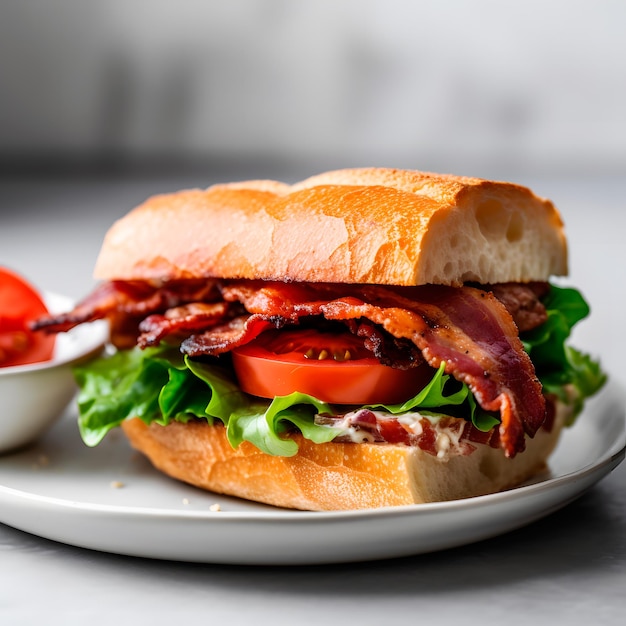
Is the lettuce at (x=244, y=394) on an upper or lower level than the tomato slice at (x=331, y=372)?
lower

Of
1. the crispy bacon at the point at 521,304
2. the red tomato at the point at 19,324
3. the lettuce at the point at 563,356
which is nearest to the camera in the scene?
the crispy bacon at the point at 521,304

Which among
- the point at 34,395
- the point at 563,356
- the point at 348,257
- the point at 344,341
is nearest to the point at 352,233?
the point at 348,257

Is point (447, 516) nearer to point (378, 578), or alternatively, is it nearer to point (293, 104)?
point (378, 578)

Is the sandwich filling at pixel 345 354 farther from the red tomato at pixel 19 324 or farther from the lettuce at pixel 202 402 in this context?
the red tomato at pixel 19 324

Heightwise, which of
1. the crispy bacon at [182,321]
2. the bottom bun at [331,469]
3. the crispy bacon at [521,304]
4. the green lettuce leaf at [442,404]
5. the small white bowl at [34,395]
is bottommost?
the small white bowl at [34,395]

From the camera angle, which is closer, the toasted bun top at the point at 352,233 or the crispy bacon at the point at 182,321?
the toasted bun top at the point at 352,233

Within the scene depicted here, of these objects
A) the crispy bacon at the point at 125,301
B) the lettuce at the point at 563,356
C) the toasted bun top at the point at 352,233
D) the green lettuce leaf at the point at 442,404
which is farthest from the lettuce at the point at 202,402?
the lettuce at the point at 563,356

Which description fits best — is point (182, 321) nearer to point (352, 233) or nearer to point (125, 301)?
point (125, 301)
